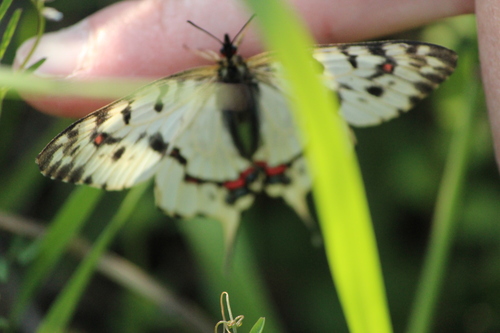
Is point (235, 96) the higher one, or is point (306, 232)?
point (235, 96)

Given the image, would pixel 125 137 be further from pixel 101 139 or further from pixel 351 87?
pixel 351 87

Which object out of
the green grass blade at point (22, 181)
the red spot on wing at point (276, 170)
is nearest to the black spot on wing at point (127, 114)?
the red spot on wing at point (276, 170)

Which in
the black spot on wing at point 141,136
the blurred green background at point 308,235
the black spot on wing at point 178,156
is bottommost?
the blurred green background at point 308,235

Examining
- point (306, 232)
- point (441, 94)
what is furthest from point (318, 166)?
point (441, 94)

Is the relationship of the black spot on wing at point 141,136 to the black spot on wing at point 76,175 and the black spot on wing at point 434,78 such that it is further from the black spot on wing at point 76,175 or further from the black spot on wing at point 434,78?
the black spot on wing at point 434,78

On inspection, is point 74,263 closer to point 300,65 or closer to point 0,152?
point 0,152

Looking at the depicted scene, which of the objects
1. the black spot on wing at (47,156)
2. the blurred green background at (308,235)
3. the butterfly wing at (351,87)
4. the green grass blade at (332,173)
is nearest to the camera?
the green grass blade at (332,173)

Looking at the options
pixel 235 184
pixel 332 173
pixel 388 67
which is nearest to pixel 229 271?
Result: pixel 235 184
